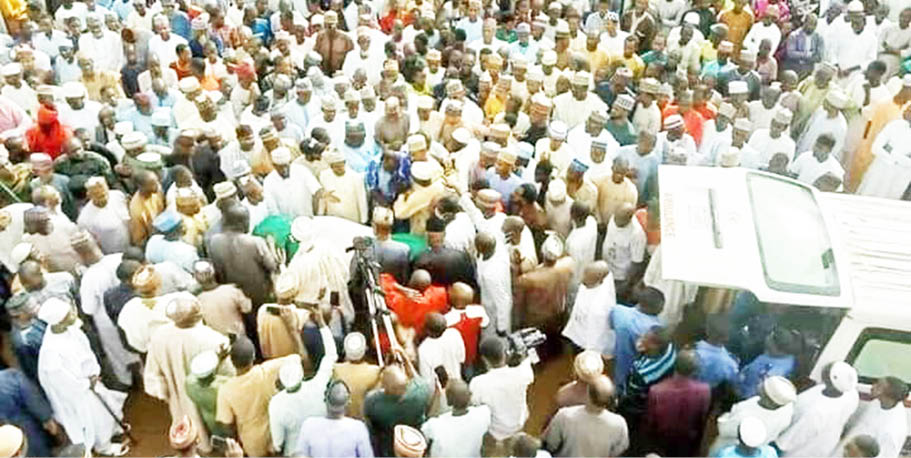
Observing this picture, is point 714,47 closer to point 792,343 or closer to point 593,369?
point 792,343

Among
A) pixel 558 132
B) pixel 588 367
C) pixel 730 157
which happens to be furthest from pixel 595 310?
pixel 730 157

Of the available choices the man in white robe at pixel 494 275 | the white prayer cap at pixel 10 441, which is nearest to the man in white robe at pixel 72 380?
the white prayer cap at pixel 10 441

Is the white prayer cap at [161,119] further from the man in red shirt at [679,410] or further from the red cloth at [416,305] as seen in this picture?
the man in red shirt at [679,410]

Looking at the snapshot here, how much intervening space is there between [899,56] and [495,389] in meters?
6.62

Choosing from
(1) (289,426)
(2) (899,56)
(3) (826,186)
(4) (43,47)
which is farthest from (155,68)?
(2) (899,56)

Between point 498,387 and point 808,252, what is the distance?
A: 6.36 ft

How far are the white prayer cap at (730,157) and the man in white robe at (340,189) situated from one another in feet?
9.39

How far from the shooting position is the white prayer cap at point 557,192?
20.0 feet

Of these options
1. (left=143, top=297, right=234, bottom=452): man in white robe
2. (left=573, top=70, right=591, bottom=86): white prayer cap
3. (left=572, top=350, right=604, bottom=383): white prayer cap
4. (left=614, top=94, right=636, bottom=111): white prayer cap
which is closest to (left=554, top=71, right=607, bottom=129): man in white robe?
(left=573, top=70, right=591, bottom=86): white prayer cap

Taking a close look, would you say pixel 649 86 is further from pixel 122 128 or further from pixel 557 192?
pixel 122 128

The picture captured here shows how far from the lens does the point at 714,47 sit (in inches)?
347

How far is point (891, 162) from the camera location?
6.94 m

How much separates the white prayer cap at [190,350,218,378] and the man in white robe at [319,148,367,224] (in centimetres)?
191

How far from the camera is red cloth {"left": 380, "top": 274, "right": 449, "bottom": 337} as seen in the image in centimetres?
520
